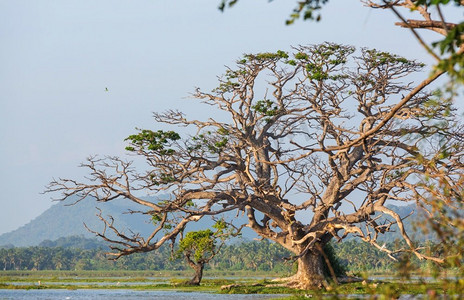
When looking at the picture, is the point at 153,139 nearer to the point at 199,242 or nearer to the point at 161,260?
the point at 199,242

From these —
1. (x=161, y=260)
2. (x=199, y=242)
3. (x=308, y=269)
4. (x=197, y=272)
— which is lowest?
(x=308, y=269)

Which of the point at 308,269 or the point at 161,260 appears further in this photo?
the point at 161,260

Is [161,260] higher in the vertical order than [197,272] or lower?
higher

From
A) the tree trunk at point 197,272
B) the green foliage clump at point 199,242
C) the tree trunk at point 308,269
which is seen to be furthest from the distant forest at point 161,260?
the tree trunk at point 308,269

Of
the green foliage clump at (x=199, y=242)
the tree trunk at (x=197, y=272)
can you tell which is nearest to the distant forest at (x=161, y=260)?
the tree trunk at (x=197, y=272)

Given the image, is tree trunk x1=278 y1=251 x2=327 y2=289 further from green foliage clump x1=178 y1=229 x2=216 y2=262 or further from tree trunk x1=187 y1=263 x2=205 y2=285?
tree trunk x1=187 y1=263 x2=205 y2=285

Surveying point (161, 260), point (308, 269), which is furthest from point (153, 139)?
point (161, 260)

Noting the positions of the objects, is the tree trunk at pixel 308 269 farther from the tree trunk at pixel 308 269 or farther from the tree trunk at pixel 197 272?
the tree trunk at pixel 197 272

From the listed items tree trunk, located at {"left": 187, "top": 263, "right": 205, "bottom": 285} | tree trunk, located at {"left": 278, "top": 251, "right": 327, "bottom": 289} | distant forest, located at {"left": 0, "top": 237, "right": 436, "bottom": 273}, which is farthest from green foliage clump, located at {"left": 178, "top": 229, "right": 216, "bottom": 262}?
distant forest, located at {"left": 0, "top": 237, "right": 436, "bottom": 273}

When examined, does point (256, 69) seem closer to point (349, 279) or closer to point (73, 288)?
point (349, 279)

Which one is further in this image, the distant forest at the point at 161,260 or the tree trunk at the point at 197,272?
the distant forest at the point at 161,260

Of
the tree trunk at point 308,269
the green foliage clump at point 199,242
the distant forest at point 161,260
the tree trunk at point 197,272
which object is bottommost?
the tree trunk at point 308,269

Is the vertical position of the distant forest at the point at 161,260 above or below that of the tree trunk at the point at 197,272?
above

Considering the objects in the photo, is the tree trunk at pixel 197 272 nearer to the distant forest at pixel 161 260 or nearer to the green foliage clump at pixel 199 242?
the green foliage clump at pixel 199 242
